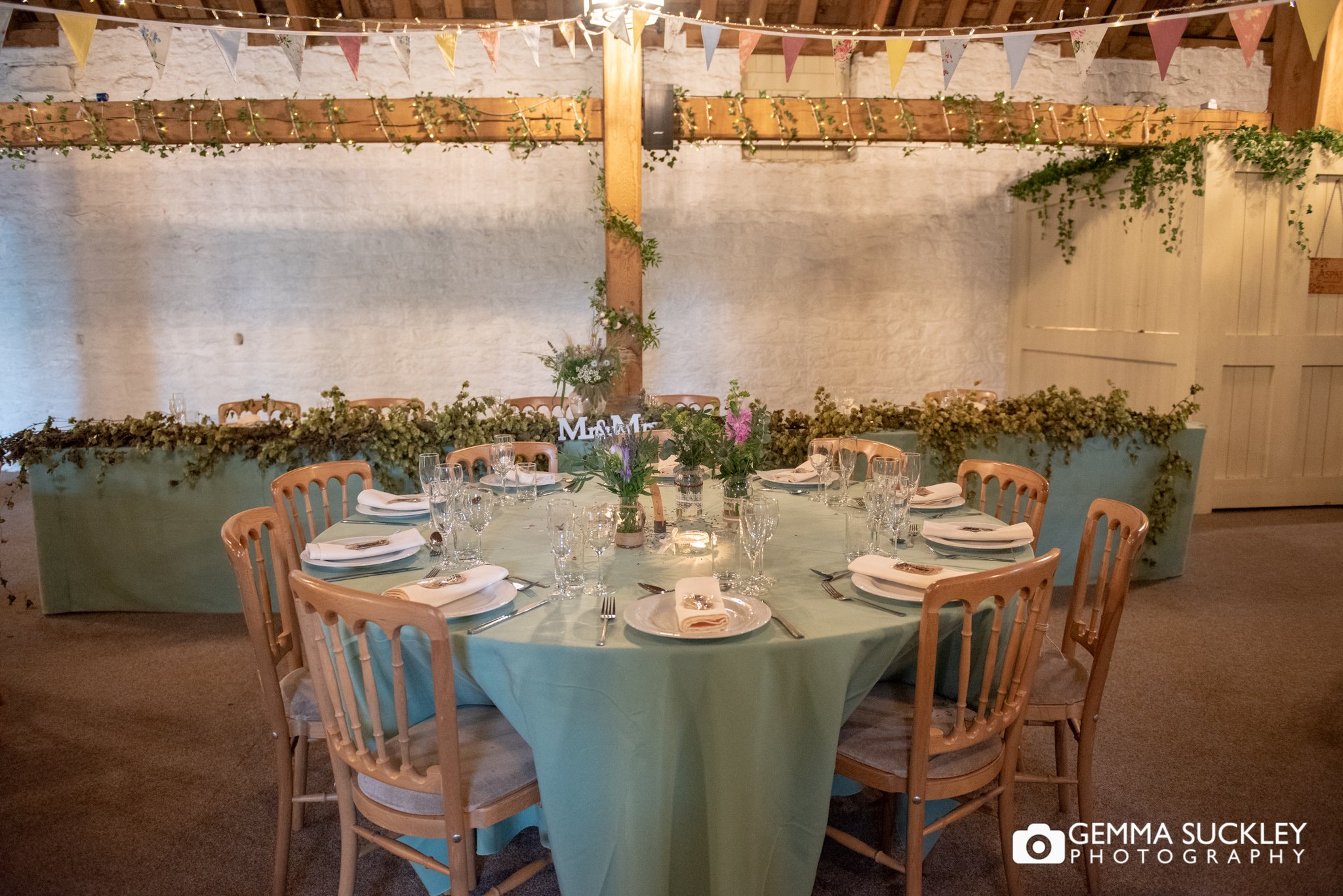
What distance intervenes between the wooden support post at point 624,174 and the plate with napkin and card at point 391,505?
9.01ft

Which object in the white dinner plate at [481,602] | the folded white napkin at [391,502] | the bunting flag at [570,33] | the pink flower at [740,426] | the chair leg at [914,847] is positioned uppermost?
the bunting flag at [570,33]

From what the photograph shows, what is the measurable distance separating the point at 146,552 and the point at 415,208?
4.40 metres

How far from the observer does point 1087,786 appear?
2.26 metres

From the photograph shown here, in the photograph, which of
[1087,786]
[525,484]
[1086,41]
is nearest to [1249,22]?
[1086,41]

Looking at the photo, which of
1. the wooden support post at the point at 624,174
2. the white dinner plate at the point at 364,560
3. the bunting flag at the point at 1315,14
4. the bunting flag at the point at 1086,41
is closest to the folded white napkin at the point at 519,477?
the white dinner plate at the point at 364,560

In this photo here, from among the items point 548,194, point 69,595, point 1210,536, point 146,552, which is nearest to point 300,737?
point 146,552

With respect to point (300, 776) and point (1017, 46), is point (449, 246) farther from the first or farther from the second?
point (300, 776)

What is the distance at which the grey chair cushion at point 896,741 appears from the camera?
6.05ft

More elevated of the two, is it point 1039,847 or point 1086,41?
point 1086,41

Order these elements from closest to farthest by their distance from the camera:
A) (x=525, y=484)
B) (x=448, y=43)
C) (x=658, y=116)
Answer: (x=525, y=484)
(x=448, y=43)
(x=658, y=116)

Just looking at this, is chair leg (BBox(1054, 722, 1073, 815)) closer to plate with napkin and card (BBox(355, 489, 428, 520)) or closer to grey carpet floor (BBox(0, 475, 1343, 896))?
grey carpet floor (BBox(0, 475, 1343, 896))

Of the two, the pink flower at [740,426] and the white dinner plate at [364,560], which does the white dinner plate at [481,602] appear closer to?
the white dinner plate at [364,560]

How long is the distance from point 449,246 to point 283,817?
243 inches

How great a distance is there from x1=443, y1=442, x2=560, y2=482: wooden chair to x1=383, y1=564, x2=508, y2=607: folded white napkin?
1187mm
